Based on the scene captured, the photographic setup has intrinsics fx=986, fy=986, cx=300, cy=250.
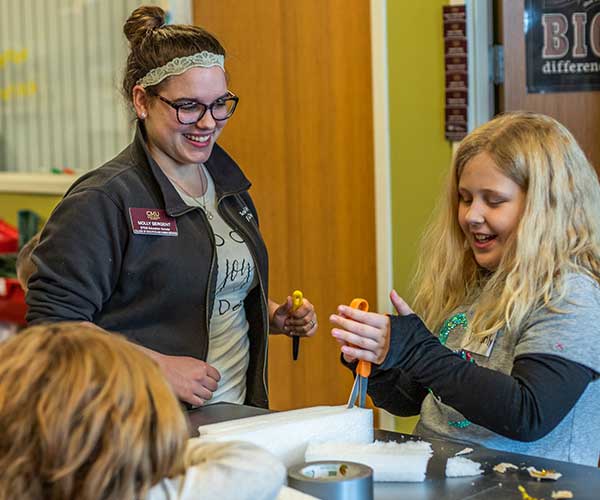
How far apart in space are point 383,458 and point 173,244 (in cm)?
78

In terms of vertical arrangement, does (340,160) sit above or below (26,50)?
below

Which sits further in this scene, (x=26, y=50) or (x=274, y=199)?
(x=26, y=50)

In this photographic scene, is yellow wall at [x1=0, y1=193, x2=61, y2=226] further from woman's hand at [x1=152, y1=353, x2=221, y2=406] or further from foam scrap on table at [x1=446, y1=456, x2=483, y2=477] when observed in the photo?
foam scrap on table at [x1=446, y1=456, x2=483, y2=477]

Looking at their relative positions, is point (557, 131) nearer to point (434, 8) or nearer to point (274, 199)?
point (434, 8)

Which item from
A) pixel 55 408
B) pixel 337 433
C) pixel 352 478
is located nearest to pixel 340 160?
pixel 337 433

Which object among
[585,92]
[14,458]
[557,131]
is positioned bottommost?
[14,458]

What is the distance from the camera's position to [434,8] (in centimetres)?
345

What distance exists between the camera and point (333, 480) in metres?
1.27

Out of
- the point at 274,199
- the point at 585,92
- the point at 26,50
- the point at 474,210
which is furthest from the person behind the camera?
the point at 26,50

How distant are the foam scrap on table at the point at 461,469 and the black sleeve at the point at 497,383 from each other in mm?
130

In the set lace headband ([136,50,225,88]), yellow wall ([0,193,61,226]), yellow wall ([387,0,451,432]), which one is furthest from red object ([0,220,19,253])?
lace headband ([136,50,225,88])

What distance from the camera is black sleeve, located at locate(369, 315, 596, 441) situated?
5.11 ft

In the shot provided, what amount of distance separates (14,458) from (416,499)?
585mm

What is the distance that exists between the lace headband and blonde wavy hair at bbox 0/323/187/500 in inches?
44.0
